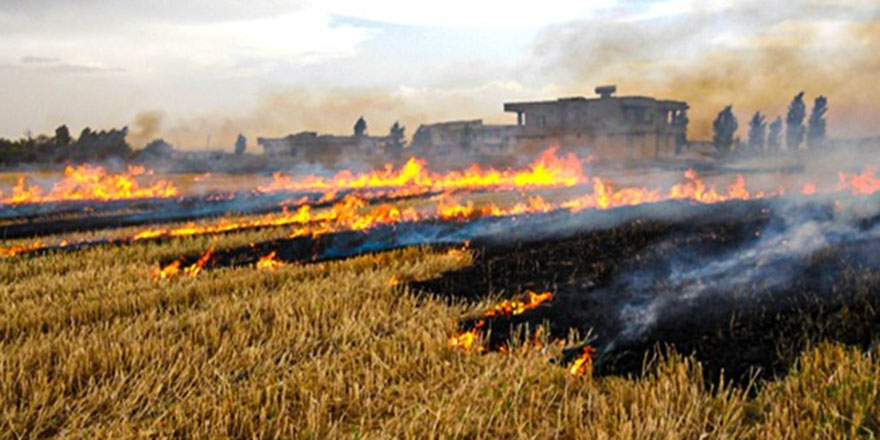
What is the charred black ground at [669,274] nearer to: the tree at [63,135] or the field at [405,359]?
the field at [405,359]

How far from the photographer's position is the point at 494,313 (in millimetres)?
7848

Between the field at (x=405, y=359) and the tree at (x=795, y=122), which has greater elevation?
the tree at (x=795, y=122)

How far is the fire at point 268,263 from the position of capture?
11.0 m

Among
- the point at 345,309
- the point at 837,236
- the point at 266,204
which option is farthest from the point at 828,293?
the point at 266,204

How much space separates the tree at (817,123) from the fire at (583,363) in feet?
187

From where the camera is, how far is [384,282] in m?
9.45

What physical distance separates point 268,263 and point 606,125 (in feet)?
99.4

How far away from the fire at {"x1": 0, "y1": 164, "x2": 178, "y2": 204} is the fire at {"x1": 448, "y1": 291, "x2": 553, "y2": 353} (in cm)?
2568

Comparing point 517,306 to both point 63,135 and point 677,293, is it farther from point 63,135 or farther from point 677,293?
point 63,135

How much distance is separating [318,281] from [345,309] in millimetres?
1920

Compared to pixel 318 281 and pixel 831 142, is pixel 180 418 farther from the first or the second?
pixel 831 142

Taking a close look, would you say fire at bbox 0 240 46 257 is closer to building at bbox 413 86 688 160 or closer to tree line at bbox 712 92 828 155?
building at bbox 413 86 688 160

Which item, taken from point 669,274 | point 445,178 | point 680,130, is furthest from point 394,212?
point 680,130

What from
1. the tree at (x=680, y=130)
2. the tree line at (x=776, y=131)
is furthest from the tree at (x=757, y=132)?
the tree at (x=680, y=130)
